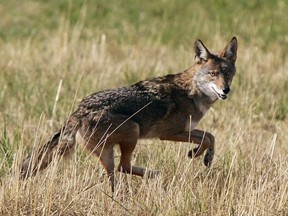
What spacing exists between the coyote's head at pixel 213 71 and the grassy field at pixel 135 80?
1.60 feet

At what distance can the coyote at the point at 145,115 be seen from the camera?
801 centimetres

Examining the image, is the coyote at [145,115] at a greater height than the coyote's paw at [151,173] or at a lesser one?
greater

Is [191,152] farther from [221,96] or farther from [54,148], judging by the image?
[54,148]

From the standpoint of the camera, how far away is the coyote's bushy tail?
775 cm

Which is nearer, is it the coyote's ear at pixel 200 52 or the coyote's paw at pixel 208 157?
the coyote's paw at pixel 208 157

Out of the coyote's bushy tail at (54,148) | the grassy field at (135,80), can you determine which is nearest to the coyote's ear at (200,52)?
the grassy field at (135,80)

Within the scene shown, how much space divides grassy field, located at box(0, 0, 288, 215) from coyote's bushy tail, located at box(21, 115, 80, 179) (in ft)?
0.43

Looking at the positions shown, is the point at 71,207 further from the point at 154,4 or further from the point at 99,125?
the point at 154,4

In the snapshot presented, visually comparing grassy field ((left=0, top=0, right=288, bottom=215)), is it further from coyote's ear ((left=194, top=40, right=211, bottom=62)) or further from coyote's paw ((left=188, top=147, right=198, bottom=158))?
coyote's ear ((left=194, top=40, right=211, bottom=62))

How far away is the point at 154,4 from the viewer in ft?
55.4

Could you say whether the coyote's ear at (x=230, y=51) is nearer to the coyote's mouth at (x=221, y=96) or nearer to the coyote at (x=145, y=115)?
the coyote at (x=145, y=115)

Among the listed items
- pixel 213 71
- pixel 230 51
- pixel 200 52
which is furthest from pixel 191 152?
pixel 230 51

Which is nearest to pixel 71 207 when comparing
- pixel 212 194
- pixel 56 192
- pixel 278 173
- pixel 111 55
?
pixel 56 192

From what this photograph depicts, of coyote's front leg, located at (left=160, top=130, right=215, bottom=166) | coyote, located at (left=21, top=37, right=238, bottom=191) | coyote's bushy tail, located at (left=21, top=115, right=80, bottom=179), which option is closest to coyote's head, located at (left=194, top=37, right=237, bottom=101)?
coyote, located at (left=21, top=37, right=238, bottom=191)
